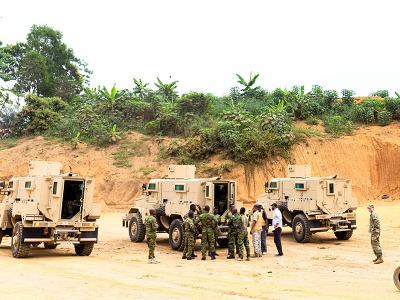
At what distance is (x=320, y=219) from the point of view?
1719 cm

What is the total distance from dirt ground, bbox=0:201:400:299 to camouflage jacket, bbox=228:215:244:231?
0.94m

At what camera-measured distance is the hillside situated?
31.2 metres

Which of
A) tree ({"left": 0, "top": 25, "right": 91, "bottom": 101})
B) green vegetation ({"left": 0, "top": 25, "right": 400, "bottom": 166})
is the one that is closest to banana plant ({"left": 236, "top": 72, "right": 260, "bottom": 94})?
green vegetation ({"left": 0, "top": 25, "right": 400, "bottom": 166})

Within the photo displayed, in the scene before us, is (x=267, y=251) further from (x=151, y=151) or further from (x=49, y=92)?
(x=49, y=92)

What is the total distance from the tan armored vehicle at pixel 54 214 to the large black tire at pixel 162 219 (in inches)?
117

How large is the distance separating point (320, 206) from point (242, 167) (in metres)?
14.1

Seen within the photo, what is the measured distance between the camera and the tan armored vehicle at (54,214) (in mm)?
13688

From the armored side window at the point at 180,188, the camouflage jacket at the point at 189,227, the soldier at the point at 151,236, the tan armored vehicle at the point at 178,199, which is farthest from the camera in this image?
the armored side window at the point at 180,188

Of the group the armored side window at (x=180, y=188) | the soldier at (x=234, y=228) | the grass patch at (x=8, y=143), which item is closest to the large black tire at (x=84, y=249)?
the armored side window at (x=180, y=188)

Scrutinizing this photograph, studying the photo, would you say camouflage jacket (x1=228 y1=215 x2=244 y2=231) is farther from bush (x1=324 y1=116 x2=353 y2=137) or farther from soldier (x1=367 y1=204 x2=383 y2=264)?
bush (x1=324 y1=116 x2=353 y2=137)

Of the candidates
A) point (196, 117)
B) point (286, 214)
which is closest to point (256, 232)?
point (286, 214)

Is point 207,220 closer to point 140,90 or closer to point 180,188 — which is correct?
point 180,188

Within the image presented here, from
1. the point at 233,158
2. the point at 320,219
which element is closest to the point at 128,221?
the point at 320,219

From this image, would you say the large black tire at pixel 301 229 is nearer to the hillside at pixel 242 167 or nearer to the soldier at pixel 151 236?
the soldier at pixel 151 236
